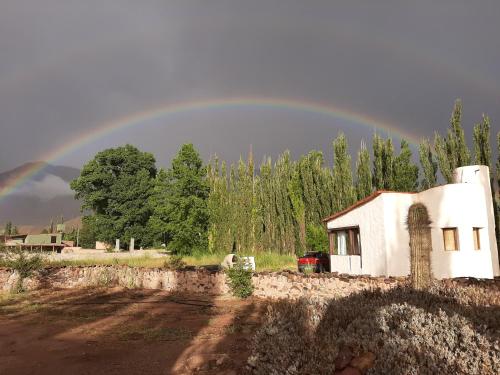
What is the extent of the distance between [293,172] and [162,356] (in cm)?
3389

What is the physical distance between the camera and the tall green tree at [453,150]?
27.7 meters

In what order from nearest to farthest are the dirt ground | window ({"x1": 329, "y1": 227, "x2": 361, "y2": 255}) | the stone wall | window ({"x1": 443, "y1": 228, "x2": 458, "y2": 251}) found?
the dirt ground → the stone wall → window ({"x1": 443, "y1": 228, "x2": 458, "y2": 251}) → window ({"x1": 329, "y1": 227, "x2": 361, "y2": 255})

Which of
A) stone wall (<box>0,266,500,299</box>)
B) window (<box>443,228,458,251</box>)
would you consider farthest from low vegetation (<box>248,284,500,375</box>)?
window (<box>443,228,458,251</box>)

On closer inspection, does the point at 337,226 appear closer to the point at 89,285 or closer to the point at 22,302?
the point at 89,285

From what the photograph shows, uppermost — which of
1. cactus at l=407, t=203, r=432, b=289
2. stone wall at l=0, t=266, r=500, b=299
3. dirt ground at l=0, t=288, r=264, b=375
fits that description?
cactus at l=407, t=203, r=432, b=289

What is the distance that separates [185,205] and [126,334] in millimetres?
29043

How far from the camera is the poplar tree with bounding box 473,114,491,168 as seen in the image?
26422 mm

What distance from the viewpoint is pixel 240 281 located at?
651 inches

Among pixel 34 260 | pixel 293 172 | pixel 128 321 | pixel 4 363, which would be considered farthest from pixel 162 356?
pixel 293 172

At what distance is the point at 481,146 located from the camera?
26.9 metres

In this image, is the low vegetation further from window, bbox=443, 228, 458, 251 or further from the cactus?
window, bbox=443, 228, 458, 251

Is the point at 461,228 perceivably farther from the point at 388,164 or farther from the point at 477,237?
the point at 388,164

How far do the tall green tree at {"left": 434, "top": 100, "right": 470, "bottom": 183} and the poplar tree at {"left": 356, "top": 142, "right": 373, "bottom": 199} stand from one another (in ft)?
20.9

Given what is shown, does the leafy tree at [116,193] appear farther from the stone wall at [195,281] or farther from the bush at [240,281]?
the bush at [240,281]
